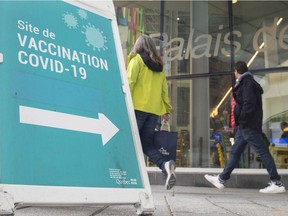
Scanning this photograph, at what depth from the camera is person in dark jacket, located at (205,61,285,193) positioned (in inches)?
234

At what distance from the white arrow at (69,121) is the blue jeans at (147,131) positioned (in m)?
1.19

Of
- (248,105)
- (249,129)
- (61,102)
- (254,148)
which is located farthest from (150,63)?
(254,148)

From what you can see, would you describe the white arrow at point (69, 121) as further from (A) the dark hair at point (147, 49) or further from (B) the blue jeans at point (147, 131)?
(A) the dark hair at point (147, 49)

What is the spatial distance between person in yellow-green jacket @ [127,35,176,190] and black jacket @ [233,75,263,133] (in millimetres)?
1657

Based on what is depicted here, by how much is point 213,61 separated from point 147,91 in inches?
163

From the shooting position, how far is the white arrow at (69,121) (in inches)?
113

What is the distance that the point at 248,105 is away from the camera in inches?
237

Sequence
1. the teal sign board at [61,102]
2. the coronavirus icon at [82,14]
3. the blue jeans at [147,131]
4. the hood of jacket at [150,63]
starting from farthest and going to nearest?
the hood of jacket at [150,63], the blue jeans at [147,131], the coronavirus icon at [82,14], the teal sign board at [61,102]

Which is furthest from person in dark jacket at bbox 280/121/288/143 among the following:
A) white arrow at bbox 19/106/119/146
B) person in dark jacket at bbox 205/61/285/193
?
white arrow at bbox 19/106/119/146

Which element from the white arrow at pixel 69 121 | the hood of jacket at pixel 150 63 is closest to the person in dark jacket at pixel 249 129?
the hood of jacket at pixel 150 63

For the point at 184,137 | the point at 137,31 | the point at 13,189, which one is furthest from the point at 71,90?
the point at 137,31

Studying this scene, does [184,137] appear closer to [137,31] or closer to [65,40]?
[137,31]

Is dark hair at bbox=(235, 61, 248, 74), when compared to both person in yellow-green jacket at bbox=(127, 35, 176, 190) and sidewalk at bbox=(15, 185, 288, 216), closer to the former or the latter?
person in yellow-green jacket at bbox=(127, 35, 176, 190)

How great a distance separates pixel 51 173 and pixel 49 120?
1.21ft
